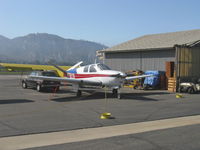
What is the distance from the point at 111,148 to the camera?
665 cm

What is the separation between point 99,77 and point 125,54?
13554 mm

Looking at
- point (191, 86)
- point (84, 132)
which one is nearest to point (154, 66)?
point (191, 86)

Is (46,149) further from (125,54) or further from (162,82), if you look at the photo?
(125,54)

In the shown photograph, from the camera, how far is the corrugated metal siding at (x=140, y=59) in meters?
26.5

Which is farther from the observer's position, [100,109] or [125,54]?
[125,54]

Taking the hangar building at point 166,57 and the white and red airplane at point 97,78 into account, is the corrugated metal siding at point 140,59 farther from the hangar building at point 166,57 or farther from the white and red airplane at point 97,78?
the white and red airplane at point 97,78

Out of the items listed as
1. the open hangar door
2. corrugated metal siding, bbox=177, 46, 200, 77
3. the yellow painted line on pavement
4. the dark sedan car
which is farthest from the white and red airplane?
corrugated metal siding, bbox=177, 46, 200, 77

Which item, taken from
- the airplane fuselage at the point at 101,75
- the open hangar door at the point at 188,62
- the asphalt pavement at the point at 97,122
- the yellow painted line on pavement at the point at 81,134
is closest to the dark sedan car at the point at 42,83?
the airplane fuselage at the point at 101,75

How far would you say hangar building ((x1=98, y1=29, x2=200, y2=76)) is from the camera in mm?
23906

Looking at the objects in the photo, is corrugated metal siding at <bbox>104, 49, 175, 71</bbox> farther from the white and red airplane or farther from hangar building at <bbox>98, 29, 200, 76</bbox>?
the white and red airplane

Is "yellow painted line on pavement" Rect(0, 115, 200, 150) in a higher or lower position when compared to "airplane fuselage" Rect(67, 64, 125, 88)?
lower

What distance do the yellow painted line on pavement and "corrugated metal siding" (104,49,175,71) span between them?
54.8 ft

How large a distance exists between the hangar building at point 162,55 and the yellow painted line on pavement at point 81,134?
1439 cm

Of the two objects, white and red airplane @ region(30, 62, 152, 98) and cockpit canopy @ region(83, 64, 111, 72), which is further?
cockpit canopy @ region(83, 64, 111, 72)
